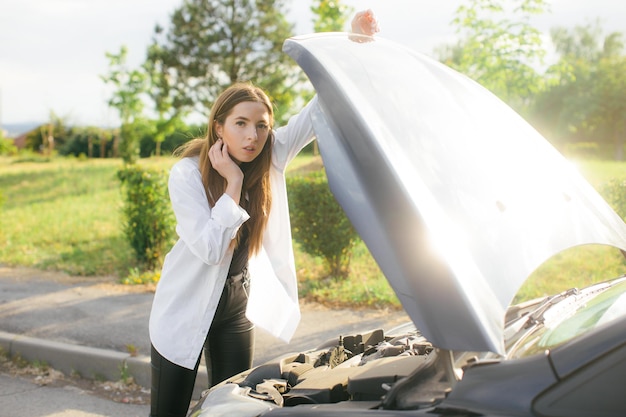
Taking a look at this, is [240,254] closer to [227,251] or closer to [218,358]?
[227,251]

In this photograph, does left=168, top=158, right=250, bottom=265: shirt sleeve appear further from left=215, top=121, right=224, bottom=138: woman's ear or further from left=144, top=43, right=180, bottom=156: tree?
left=144, top=43, right=180, bottom=156: tree

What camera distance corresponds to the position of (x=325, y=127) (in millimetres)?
2055

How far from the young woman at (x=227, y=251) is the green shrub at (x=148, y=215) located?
18.6ft

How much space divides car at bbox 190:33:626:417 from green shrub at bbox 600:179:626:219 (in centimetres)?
460

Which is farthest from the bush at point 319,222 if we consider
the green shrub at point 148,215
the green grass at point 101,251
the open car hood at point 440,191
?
the open car hood at point 440,191

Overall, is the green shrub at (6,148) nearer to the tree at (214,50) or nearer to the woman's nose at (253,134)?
the tree at (214,50)

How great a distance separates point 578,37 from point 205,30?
46097mm

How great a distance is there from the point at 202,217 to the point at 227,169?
25cm

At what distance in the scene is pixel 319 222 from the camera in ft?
24.1

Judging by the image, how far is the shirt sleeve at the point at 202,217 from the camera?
268 centimetres

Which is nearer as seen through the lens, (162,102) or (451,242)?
(451,242)

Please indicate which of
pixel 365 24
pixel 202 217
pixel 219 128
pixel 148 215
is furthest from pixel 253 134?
pixel 148 215

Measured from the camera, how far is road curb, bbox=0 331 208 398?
16.9 feet

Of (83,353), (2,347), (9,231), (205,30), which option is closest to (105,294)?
(2,347)
